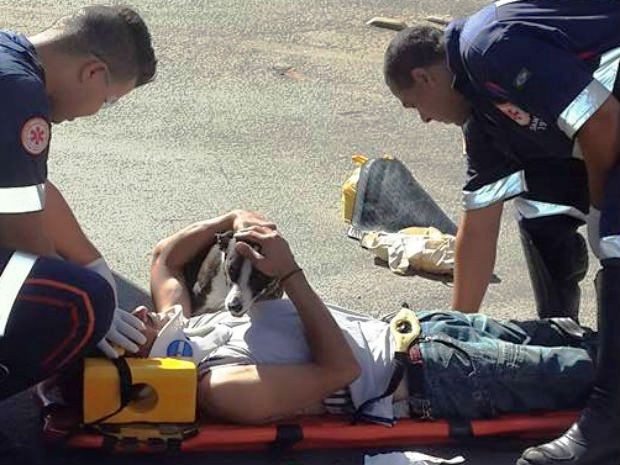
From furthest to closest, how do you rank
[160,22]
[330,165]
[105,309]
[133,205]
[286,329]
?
[160,22] < [330,165] < [133,205] < [286,329] < [105,309]

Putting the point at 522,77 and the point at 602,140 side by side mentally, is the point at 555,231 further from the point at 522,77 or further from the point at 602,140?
the point at 522,77

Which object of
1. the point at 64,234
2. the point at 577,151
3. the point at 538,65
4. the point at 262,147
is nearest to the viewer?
the point at 538,65

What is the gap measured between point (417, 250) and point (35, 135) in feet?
6.53

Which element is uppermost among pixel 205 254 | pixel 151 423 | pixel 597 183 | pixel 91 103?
pixel 91 103

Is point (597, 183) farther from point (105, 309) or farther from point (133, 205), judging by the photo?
point (133, 205)

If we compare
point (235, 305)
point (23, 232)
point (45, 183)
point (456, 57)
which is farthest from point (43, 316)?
point (456, 57)

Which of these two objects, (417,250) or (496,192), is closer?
(496,192)

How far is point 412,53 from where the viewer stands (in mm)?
3926

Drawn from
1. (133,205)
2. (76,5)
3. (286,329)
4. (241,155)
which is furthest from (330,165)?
(76,5)

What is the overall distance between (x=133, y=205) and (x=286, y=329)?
1.82 metres

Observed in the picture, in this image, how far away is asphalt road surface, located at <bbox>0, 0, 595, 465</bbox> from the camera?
4.81 m

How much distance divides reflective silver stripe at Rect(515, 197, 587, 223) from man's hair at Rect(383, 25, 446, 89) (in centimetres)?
60

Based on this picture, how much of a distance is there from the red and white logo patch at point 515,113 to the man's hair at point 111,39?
1028 mm

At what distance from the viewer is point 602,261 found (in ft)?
11.7
